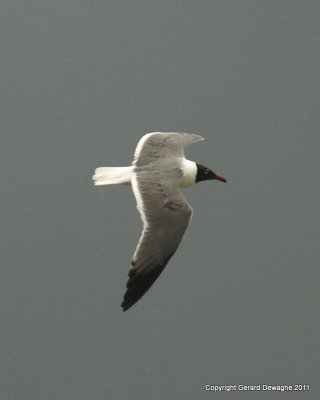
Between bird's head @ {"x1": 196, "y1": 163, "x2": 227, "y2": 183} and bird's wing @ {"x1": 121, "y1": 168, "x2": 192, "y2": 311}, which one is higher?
bird's head @ {"x1": 196, "y1": 163, "x2": 227, "y2": 183}

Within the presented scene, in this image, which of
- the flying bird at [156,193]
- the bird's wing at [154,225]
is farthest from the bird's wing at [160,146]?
the bird's wing at [154,225]

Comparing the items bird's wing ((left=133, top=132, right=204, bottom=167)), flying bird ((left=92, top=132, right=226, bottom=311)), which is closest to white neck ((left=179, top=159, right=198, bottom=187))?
flying bird ((left=92, top=132, right=226, bottom=311))

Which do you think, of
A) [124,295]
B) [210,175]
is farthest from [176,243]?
[210,175]

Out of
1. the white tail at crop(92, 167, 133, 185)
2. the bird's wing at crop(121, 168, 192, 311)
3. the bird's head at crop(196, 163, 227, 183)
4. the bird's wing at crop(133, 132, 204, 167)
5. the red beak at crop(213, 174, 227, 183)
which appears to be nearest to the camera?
the bird's wing at crop(121, 168, 192, 311)

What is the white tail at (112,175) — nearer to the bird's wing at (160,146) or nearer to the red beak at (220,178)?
the bird's wing at (160,146)

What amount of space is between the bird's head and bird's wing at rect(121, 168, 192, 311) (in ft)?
2.10

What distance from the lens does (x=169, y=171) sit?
698 cm

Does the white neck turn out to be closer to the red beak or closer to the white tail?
the red beak

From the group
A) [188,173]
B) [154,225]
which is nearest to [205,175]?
[188,173]

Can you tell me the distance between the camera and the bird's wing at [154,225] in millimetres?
6094

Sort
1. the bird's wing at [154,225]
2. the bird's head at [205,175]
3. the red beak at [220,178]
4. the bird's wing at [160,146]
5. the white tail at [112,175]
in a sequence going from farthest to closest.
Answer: the red beak at [220,178]
the bird's head at [205,175]
the bird's wing at [160,146]
the white tail at [112,175]
the bird's wing at [154,225]

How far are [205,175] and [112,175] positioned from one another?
935mm

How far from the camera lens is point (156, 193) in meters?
6.61

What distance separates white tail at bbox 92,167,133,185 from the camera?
691cm
